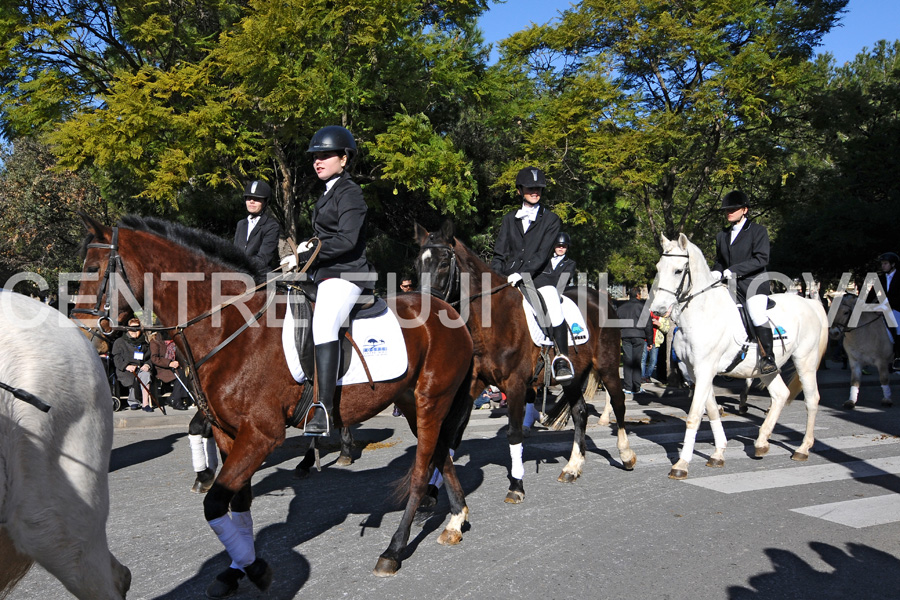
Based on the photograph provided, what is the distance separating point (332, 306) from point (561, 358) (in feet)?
Answer: 11.3

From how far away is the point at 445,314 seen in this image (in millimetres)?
5785

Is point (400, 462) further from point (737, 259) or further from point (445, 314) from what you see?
point (737, 259)

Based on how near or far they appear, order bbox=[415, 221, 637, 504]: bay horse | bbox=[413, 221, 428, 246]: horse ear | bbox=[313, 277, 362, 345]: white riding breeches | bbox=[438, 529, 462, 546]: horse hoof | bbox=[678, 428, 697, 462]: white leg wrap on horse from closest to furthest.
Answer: bbox=[313, 277, 362, 345]: white riding breeches
bbox=[438, 529, 462, 546]: horse hoof
bbox=[415, 221, 637, 504]: bay horse
bbox=[413, 221, 428, 246]: horse ear
bbox=[678, 428, 697, 462]: white leg wrap on horse

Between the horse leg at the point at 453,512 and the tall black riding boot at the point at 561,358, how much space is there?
2147 millimetres

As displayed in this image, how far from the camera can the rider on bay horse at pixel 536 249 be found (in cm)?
758

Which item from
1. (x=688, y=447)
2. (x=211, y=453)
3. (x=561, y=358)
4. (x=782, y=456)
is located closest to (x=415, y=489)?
(x=561, y=358)

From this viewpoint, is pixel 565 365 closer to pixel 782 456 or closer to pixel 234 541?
pixel 782 456

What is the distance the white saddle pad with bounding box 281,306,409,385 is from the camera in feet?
16.3

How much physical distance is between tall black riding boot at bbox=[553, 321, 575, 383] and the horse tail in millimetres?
5344

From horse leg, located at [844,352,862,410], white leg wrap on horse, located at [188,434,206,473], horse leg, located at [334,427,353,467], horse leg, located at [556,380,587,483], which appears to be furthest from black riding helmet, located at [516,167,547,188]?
horse leg, located at [844,352,862,410]

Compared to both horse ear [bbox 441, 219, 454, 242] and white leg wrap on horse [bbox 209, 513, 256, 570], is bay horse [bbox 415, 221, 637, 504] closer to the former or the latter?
horse ear [bbox 441, 219, 454, 242]

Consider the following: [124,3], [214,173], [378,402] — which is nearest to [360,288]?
[378,402]

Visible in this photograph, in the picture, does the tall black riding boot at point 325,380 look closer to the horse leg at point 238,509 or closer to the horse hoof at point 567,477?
the horse leg at point 238,509

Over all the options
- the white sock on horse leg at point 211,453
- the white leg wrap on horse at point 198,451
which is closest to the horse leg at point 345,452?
the white sock on horse leg at point 211,453
